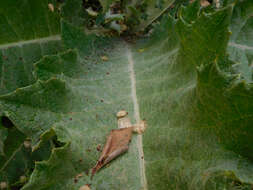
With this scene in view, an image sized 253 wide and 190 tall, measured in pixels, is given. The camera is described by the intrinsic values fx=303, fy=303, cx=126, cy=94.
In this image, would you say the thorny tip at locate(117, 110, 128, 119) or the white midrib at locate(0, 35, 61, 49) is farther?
the white midrib at locate(0, 35, 61, 49)

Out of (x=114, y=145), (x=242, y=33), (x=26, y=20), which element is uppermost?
(x=26, y=20)

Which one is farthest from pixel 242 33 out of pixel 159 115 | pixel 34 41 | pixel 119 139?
pixel 34 41

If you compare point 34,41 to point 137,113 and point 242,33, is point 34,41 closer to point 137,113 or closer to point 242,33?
point 137,113

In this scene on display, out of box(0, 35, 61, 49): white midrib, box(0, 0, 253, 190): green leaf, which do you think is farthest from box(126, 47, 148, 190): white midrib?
box(0, 35, 61, 49): white midrib

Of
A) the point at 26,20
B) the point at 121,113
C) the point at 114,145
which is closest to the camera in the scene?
the point at 114,145

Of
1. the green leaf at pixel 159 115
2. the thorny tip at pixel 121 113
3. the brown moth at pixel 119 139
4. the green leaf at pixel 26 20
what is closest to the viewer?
the green leaf at pixel 159 115

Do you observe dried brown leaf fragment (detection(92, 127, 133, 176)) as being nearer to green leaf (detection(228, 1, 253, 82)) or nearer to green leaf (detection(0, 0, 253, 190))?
green leaf (detection(0, 0, 253, 190))

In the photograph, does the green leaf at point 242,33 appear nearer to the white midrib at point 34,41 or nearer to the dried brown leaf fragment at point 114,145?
the dried brown leaf fragment at point 114,145

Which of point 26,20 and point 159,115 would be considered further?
point 26,20

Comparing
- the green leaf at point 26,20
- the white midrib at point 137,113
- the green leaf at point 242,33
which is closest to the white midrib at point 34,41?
the green leaf at point 26,20

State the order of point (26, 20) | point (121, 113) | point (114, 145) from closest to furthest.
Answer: point (114, 145)
point (121, 113)
point (26, 20)

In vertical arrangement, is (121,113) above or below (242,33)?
below
